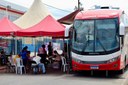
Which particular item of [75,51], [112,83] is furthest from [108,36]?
[112,83]

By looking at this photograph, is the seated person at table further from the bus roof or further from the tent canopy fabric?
the tent canopy fabric

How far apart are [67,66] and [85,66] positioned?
3.38 meters

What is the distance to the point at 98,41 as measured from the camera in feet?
55.7

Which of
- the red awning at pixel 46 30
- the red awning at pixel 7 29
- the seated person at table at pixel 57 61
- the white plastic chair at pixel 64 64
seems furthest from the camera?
the seated person at table at pixel 57 61

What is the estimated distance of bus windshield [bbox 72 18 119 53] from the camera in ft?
55.1

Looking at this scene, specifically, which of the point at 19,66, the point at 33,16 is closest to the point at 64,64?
the point at 19,66

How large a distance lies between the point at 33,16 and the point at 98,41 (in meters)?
10.5

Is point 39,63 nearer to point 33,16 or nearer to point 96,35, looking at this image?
point 96,35

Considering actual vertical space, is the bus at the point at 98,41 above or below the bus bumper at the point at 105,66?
above

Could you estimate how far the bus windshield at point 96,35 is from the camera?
1680 centimetres

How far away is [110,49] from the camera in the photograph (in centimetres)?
1664

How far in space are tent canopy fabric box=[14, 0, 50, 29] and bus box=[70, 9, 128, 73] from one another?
324 inches

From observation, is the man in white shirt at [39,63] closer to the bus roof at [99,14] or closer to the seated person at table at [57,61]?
the seated person at table at [57,61]

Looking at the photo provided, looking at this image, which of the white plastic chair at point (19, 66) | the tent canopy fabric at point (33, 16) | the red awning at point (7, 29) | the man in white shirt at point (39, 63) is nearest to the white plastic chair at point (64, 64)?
the man in white shirt at point (39, 63)
